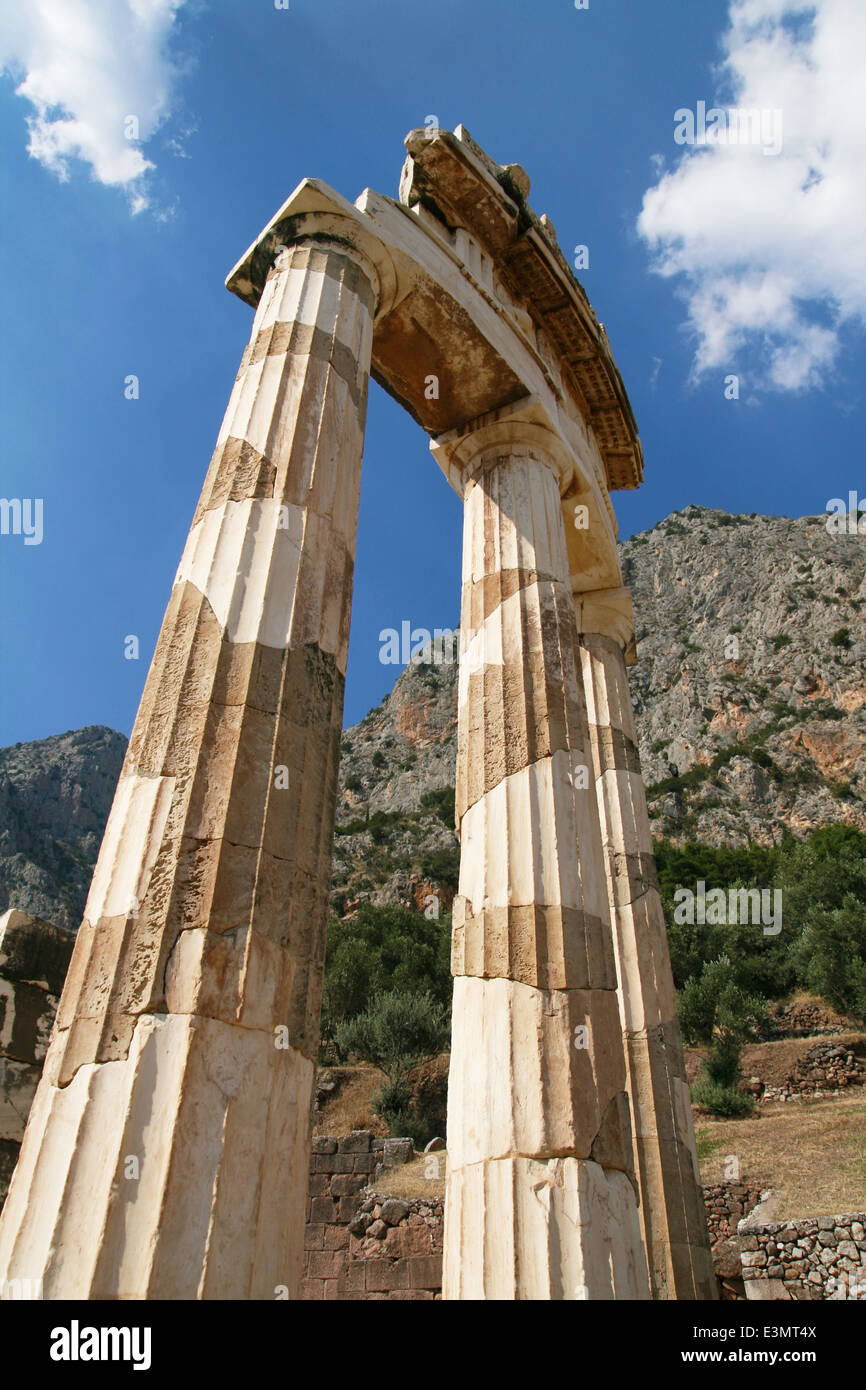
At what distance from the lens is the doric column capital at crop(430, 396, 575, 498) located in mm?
8953

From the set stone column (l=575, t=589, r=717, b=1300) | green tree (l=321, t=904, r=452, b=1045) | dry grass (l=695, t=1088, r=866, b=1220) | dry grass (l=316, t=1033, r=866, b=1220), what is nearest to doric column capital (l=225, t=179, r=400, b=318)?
stone column (l=575, t=589, r=717, b=1300)

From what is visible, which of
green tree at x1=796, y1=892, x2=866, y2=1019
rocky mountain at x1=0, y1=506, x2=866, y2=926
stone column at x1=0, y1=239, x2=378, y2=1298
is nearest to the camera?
stone column at x1=0, y1=239, x2=378, y2=1298

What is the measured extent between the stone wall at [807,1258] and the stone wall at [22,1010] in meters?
10.2

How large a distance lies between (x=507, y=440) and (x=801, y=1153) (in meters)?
15.1

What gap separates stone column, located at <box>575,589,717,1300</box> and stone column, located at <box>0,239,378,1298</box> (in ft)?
16.3

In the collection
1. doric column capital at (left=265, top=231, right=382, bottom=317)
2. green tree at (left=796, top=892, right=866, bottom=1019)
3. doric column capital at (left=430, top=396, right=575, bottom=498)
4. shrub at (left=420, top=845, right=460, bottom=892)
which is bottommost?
doric column capital at (left=265, top=231, right=382, bottom=317)

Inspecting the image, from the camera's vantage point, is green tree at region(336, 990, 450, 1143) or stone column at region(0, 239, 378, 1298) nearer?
stone column at region(0, 239, 378, 1298)

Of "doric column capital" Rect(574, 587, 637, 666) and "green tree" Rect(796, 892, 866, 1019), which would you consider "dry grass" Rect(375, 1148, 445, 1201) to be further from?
"green tree" Rect(796, 892, 866, 1019)

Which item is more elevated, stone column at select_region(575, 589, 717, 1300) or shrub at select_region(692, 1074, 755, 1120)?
shrub at select_region(692, 1074, 755, 1120)

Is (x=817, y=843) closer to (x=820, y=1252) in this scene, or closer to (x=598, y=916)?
(x=820, y=1252)

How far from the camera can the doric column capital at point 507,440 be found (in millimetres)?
8953

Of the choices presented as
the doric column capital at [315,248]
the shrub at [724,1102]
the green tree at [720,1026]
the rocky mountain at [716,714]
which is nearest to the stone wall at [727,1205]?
the shrub at [724,1102]
